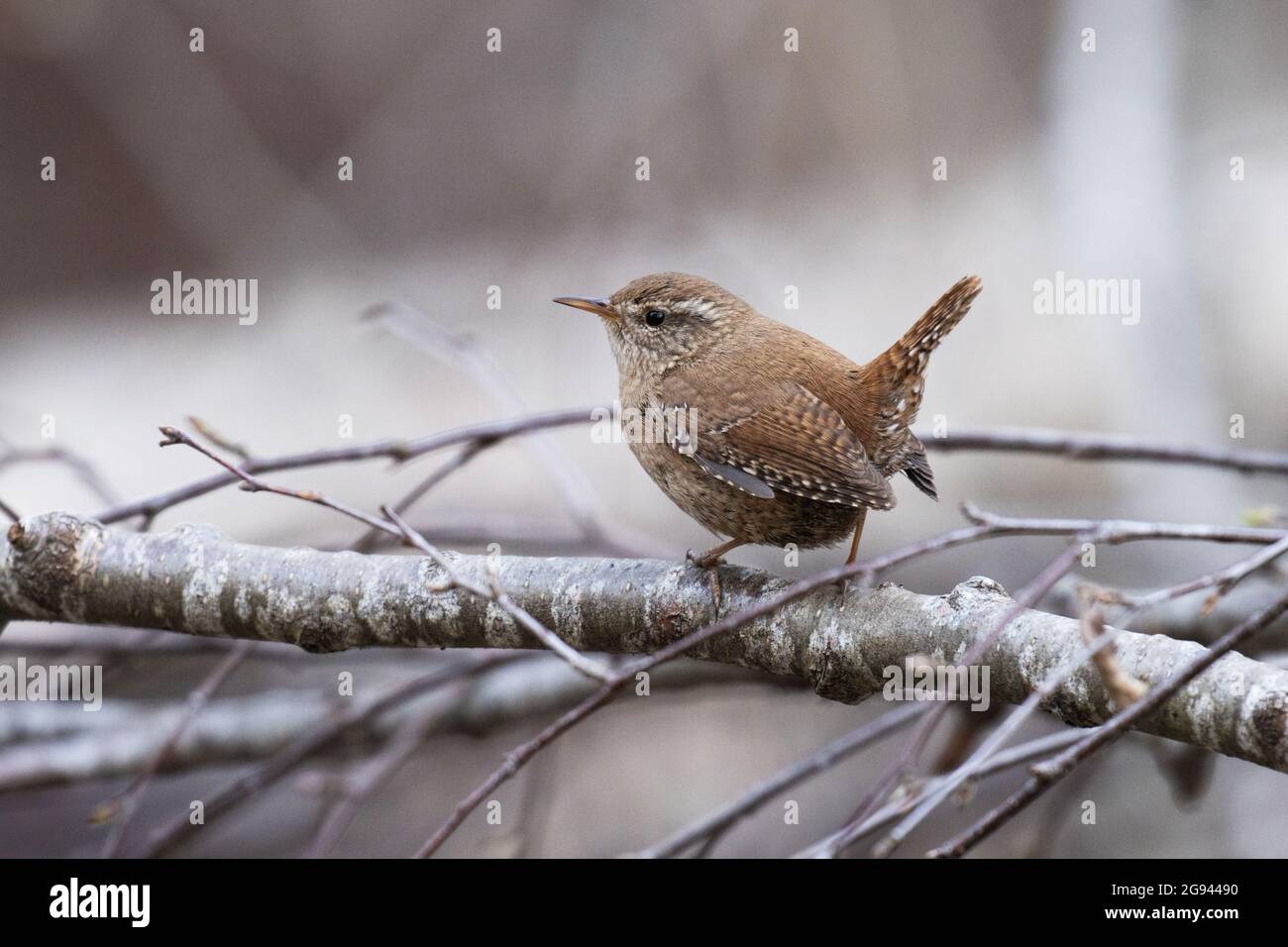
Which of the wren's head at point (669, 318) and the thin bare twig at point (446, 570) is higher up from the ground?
the wren's head at point (669, 318)

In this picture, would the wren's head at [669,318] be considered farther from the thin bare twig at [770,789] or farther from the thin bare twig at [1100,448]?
the thin bare twig at [770,789]

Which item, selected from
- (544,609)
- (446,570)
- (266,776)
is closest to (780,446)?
(544,609)

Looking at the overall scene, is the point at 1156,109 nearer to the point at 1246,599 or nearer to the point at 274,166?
the point at 1246,599

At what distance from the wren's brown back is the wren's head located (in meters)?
0.12

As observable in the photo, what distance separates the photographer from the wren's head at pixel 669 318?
2432mm

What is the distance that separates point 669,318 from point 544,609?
835mm

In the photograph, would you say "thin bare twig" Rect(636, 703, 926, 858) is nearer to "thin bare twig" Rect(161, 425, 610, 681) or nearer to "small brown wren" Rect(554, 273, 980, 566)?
"small brown wren" Rect(554, 273, 980, 566)

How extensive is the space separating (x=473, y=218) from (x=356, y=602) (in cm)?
543

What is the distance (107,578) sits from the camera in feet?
6.53

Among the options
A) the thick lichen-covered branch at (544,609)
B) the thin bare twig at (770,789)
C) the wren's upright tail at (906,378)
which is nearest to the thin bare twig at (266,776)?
the thick lichen-covered branch at (544,609)

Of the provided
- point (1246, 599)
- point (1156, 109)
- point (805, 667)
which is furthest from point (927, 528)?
point (805, 667)

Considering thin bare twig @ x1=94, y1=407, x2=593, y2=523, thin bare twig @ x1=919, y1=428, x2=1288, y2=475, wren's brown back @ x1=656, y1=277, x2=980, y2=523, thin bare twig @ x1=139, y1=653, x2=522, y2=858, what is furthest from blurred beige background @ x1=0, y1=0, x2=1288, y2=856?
thin bare twig @ x1=94, y1=407, x2=593, y2=523

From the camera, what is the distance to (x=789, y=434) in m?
2.07

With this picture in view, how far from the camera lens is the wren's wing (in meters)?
1.94
